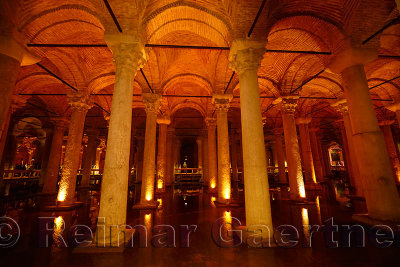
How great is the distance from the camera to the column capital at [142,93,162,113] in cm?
909

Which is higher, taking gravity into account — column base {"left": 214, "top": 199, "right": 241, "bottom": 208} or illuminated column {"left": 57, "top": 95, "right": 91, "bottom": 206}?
illuminated column {"left": 57, "top": 95, "right": 91, "bottom": 206}

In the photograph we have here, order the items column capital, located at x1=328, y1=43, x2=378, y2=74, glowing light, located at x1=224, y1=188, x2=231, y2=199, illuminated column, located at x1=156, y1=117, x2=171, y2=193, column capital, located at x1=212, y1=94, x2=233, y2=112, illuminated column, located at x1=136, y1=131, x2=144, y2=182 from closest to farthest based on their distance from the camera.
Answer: column capital, located at x1=328, y1=43, x2=378, y2=74, glowing light, located at x1=224, y1=188, x2=231, y2=199, column capital, located at x1=212, y1=94, x2=233, y2=112, illuminated column, located at x1=156, y1=117, x2=171, y2=193, illuminated column, located at x1=136, y1=131, x2=144, y2=182

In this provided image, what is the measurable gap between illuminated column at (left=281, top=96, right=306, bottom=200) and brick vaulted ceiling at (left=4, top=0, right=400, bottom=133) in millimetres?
720

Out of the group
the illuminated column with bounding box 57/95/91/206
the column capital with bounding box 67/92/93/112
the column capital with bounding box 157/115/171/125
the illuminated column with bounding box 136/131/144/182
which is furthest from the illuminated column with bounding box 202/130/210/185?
the column capital with bounding box 67/92/93/112

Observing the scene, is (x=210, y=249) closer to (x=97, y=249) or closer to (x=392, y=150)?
(x=97, y=249)

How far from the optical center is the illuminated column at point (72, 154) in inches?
323

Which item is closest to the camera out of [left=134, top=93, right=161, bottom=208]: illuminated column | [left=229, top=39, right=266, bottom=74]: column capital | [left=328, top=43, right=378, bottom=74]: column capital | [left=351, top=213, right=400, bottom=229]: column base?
[left=351, top=213, right=400, bottom=229]: column base

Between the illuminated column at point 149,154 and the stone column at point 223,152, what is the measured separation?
3.17 metres

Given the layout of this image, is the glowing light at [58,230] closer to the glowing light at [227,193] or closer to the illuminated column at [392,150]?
the glowing light at [227,193]

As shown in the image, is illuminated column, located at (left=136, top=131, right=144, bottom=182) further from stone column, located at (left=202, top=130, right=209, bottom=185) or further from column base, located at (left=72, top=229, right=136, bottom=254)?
column base, located at (left=72, top=229, right=136, bottom=254)

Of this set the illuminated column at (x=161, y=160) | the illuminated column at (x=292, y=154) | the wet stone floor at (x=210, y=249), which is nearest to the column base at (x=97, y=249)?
the wet stone floor at (x=210, y=249)

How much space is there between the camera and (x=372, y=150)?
5.06 metres

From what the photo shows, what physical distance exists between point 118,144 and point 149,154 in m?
4.62

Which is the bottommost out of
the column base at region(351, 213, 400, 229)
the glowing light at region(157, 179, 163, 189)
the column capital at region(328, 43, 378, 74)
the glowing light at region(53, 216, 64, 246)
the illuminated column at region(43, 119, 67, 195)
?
the glowing light at region(53, 216, 64, 246)
